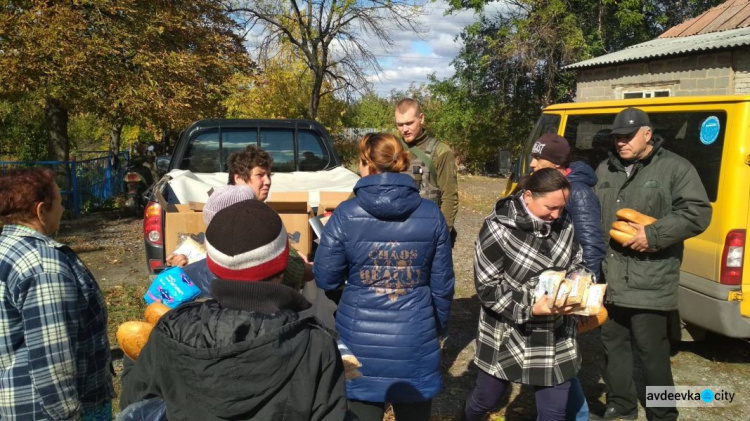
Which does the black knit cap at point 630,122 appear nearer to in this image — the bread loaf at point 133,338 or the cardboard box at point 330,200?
the cardboard box at point 330,200

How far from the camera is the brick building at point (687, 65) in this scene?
448 inches

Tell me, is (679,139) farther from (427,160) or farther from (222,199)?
(222,199)

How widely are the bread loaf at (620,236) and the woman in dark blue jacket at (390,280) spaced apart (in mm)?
1351

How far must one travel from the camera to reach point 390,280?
280 cm

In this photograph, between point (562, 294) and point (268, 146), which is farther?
point (268, 146)

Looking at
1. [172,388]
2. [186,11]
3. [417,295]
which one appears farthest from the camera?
[186,11]

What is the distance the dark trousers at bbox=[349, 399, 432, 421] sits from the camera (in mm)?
2896

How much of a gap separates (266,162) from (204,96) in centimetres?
899

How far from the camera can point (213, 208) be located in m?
3.05

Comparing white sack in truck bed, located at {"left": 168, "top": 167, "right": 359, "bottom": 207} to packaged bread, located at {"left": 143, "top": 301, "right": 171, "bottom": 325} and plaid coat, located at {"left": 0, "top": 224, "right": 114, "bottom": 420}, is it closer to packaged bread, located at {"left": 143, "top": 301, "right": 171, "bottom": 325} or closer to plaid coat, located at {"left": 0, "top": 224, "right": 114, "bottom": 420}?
packaged bread, located at {"left": 143, "top": 301, "right": 171, "bottom": 325}

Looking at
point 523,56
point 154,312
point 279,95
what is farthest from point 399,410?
point 523,56

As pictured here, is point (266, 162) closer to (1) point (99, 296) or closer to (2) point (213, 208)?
(2) point (213, 208)

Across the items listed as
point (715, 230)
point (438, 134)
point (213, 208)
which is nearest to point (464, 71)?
point (438, 134)

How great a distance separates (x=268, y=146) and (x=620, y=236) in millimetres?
4301
